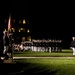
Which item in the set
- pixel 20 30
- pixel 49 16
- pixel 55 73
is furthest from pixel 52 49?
pixel 20 30

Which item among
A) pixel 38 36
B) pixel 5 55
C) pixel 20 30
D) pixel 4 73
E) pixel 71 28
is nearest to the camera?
pixel 4 73

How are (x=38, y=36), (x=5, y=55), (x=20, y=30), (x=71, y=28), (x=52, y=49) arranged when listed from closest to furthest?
(x=5, y=55)
(x=52, y=49)
(x=71, y=28)
(x=38, y=36)
(x=20, y=30)

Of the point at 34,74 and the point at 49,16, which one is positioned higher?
the point at 49,16

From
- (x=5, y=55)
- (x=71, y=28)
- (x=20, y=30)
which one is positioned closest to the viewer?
(x=5, y=55)

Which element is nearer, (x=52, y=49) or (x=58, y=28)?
(x=52, y=49)

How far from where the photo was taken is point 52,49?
40344 mm

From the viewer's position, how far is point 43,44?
41688mm

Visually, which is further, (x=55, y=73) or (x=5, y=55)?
(x=5, y=55)

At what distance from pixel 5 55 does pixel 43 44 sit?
2314cm

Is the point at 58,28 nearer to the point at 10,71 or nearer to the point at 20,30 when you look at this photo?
the point at 20,30

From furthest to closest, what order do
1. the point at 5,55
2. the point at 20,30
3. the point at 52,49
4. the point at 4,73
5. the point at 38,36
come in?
1. the point at 20,30
2. the point at 38,36
3. the point at 52,49
4. the point at 5,55
5. the point at 4,73

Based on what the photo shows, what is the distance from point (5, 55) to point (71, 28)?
2557 inches

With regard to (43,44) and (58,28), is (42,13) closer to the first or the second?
(58,28)

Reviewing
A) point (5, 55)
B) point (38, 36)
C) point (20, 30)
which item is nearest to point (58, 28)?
point (38, 36)
